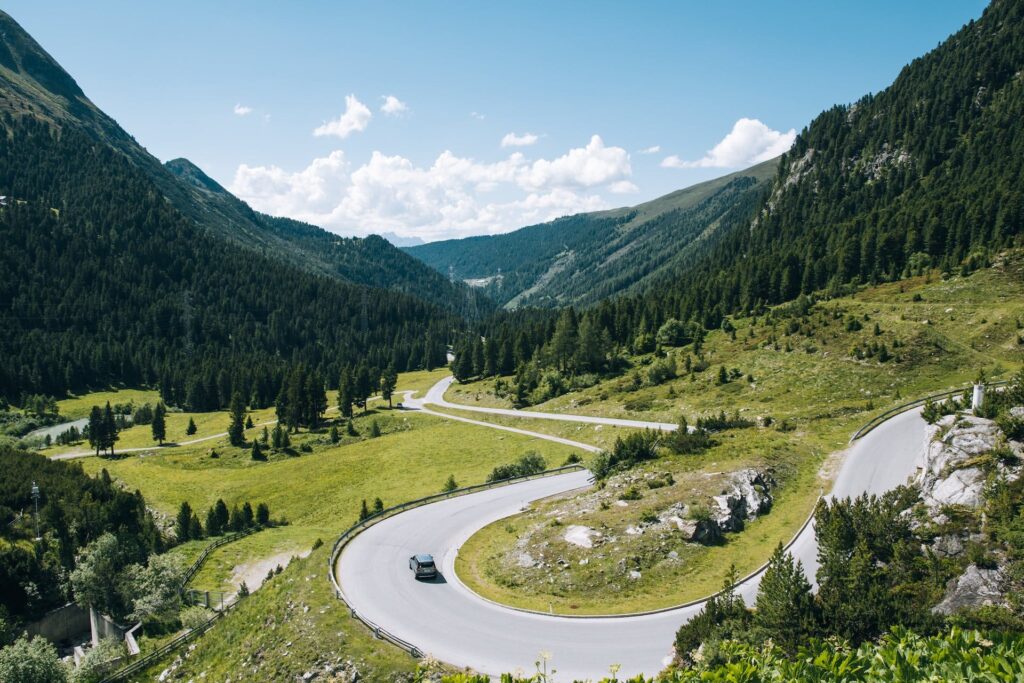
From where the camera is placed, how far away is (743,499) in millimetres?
39281

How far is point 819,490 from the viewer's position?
40.8 meters

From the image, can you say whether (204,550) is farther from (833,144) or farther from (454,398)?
(833,144)

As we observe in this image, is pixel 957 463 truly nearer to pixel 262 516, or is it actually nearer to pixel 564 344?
pixel 262 516

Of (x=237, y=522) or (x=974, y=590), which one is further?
(x=237, y=522)

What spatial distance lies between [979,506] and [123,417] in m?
156

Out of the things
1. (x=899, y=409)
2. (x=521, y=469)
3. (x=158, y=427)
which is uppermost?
(x=899, y=409)

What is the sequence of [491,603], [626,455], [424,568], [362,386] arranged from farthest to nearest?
[362,386], [626,455], [424,568], [491,603]

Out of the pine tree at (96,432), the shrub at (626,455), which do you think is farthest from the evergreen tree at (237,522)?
the pine tree at (96,432)

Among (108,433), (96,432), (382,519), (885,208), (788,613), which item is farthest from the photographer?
(885,208)

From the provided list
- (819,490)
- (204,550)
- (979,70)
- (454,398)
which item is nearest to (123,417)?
(454,398)

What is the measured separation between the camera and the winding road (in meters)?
25.2

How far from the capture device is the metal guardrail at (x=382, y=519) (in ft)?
86.8

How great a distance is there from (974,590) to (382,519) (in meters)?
36.8

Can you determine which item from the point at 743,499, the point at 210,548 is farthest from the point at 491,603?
the point at 210,548
